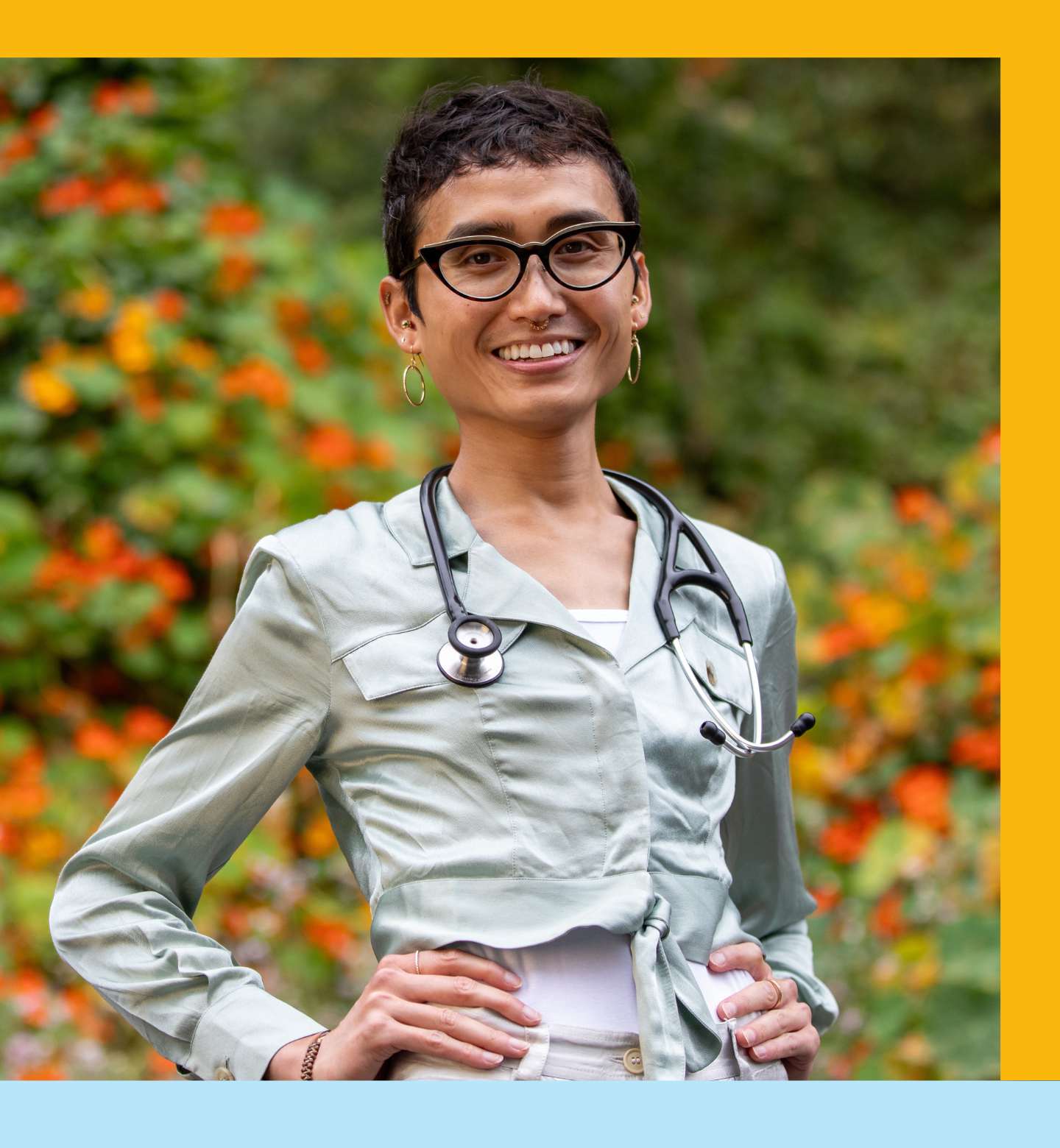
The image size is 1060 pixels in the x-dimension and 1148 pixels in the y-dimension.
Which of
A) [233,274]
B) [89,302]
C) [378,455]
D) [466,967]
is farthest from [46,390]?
[466,967]

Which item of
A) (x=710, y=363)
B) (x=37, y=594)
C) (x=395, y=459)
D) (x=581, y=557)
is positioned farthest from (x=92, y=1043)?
(x=710, y=363)

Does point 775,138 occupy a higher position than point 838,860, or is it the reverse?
point 775,138

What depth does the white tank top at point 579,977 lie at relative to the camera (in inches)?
56.3

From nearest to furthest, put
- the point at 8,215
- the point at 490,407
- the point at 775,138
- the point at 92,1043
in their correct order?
the point at 490,407
the point at 92,1043
the point at 8,215
the point at 775,138

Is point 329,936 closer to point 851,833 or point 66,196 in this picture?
point 851,833

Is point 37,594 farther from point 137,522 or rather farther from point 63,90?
point 63,90

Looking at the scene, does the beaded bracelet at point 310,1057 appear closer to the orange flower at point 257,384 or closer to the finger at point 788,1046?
the finger at point 788,1046

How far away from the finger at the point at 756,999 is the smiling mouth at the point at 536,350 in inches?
27.7

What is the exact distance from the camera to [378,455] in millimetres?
4648

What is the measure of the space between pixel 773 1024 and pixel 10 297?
Answer: 3.58 metres

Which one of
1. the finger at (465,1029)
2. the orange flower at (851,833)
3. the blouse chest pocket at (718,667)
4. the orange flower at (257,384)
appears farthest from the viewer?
the orange flower at (257,384)

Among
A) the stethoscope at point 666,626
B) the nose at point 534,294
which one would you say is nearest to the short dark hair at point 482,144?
the nose at point 534,294

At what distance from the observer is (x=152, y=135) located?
15.3 ft

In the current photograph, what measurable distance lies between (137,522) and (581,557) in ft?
9.57
